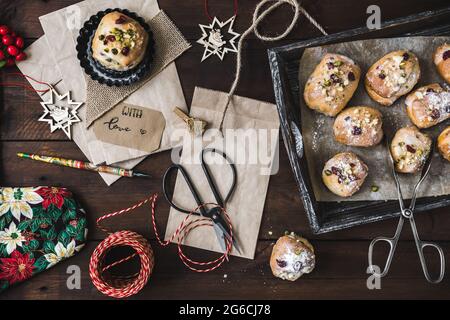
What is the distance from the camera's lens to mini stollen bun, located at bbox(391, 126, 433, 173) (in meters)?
1.52

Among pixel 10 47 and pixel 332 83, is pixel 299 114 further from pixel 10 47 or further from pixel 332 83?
pixel 10 47

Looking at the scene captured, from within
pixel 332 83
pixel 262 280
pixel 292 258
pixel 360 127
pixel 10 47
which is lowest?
pixel 262 280

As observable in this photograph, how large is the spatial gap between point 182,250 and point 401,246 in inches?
29.7

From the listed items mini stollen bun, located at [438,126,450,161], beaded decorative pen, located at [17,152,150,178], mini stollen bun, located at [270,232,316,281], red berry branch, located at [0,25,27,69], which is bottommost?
mini stollen bun, located at [270,232,316,281]

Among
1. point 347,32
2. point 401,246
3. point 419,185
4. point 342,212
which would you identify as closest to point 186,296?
point 342,212

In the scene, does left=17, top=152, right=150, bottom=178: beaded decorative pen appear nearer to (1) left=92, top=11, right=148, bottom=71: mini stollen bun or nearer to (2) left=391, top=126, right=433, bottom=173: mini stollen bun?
(1) left=92, top=11, right=148, bottom=71: mini stollen bun

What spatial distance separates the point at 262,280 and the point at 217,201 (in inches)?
12.4

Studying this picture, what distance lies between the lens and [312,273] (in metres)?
1.65

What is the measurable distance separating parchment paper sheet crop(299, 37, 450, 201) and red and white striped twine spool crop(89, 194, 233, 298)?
0.37 meters

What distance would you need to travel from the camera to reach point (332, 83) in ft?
4.93

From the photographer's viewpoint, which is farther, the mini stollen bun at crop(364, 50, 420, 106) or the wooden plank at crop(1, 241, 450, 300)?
the wooden plank at crop(1, 241, 450, 300)

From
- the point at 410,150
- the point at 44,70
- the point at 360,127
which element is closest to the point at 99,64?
the point at 44,70

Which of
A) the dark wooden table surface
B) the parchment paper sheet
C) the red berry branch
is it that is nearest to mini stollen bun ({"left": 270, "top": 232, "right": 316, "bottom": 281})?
the dark wooden table surface

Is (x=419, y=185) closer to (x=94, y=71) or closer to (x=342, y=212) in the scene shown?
(x=342, y=212)
